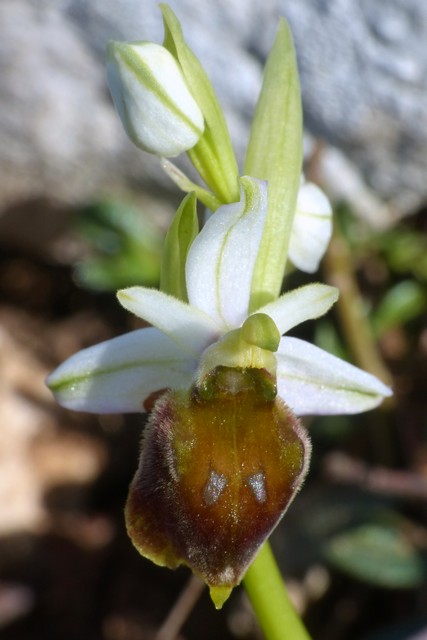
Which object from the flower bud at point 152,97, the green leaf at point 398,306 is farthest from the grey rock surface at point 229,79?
the flower bud at point 152,97

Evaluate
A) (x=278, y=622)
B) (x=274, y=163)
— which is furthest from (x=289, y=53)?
(x=278, y=622)

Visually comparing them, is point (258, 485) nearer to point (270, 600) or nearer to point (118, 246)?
point (270, 600)

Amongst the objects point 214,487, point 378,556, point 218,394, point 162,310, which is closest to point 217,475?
point 214,487

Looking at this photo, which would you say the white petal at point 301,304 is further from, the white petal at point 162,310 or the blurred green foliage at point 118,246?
the blurred green foliage at point 118,246

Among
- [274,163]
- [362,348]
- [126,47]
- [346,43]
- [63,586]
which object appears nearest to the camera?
[126,47]

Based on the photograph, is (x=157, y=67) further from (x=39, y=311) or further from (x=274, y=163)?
(x=39, y=311)

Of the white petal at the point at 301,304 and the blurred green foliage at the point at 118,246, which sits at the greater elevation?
the white petal at the point at 301,304
